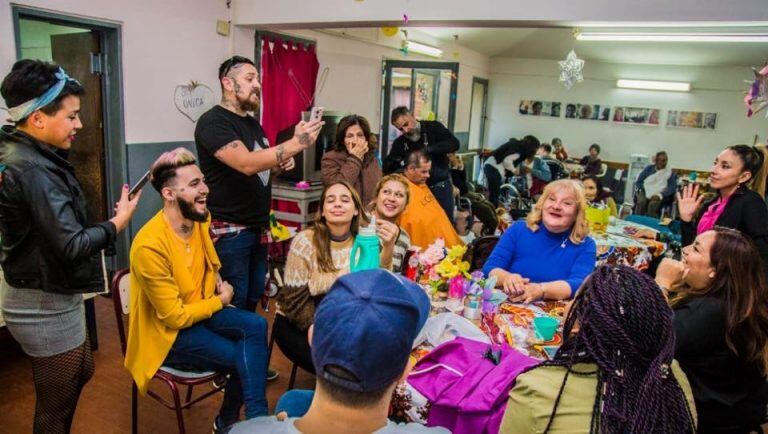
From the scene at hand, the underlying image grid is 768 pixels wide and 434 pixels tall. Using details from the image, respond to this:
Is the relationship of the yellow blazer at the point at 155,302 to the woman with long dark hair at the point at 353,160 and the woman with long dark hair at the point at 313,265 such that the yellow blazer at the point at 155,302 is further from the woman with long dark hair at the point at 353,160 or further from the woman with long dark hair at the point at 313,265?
the woman with long dark hair at the point at 353,160

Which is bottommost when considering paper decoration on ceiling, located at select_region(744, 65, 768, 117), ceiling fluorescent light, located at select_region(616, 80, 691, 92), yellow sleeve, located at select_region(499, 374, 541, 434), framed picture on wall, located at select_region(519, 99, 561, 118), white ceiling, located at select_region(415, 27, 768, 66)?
yellow sleeve, located at select_region(499, 374, 541, 434)

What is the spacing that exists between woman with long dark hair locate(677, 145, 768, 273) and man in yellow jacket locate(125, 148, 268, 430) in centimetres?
270

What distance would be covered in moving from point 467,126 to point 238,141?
768 cm

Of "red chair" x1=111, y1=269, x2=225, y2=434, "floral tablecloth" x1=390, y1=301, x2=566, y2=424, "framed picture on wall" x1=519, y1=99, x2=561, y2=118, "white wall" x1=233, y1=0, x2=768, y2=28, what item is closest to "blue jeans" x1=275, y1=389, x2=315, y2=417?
"floral tablecloth" x1=390, y1=301, x2=566, y2=424

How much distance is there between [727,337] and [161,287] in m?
1.94

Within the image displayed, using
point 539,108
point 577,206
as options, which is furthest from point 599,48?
Result: point 577,206

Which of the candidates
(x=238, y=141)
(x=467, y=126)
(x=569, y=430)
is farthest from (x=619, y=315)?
(x=467, y=126)

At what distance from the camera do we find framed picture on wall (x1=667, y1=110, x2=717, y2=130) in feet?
28.5

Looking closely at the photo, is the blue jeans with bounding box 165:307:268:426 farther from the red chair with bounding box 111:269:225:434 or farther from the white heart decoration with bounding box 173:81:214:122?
the white heart decoration with bounding box 173:81:214:122

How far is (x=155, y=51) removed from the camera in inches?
144

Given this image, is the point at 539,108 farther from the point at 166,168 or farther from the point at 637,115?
the point at 166,168

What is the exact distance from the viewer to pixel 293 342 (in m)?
2.12

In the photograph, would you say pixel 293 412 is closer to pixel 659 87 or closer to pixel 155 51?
pixel 155 51

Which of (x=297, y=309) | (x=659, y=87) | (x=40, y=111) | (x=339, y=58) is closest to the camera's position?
(x=40, y=111)
